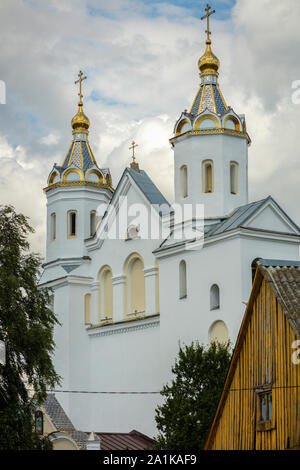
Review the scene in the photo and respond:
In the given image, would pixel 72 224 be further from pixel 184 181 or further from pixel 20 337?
pixel 20 337

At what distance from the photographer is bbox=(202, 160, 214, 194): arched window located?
117 ft

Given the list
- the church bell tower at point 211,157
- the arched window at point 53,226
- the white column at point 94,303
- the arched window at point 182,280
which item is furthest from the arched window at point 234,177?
the arched window at point 53,226

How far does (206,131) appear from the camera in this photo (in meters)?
35.8

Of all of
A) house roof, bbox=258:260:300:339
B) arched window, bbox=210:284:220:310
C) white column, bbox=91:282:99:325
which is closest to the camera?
house roof, bbox=258:260:300:339

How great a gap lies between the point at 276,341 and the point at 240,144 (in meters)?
16.4

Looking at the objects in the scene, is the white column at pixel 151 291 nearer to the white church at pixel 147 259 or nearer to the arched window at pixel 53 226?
the white church at pixel 147 259

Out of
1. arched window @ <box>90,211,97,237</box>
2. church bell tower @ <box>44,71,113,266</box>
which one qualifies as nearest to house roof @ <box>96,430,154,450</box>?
church bell tower @ <box>44,71,113,266</box>

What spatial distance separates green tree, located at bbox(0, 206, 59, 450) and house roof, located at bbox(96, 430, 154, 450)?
631cm

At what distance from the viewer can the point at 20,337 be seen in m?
27.3

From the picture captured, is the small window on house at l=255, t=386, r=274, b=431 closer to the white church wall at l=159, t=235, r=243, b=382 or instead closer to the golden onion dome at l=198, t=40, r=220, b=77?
the white church wall at l=159, t=235, r=243, b=382

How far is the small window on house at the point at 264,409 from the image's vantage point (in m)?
21.1

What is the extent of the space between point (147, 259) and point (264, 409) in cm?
1689

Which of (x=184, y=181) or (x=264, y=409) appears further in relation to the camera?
(x=184, y=181)

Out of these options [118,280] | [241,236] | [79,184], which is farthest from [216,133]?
[79,184]
